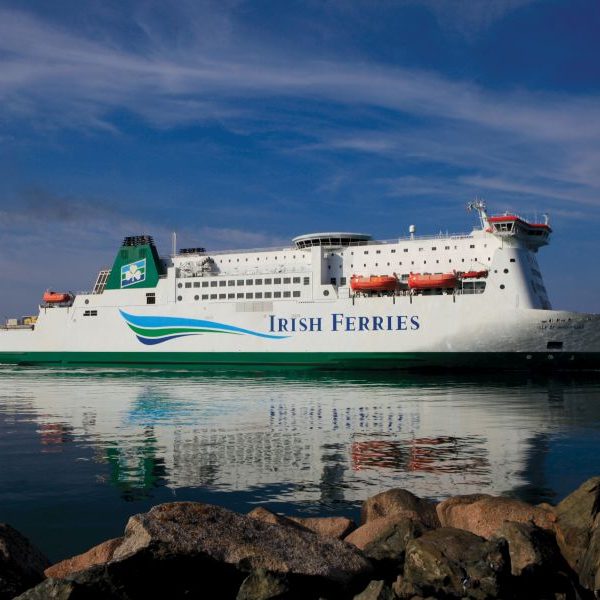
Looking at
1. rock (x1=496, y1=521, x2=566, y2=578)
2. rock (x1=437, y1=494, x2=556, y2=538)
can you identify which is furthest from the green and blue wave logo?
rock (x1=496, y1=521, x2=566, y2=578)

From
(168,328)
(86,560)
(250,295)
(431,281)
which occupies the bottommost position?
(86,560)

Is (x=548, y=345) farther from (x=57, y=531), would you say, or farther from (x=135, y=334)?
(x=57, y=531)

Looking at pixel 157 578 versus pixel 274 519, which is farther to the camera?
pixel 274 519

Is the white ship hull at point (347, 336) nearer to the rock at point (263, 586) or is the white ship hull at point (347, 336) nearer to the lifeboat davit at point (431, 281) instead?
the lifeboat davit at point (431, 281)

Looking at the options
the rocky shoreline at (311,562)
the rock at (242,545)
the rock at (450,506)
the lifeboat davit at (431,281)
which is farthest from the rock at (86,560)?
the lifeboat davit at (431,281)

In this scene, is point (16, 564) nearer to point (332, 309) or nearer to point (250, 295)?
point (332, 309)

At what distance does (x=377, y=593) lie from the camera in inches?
172

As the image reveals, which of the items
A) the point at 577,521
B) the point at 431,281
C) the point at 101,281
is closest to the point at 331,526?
the point at 577,521

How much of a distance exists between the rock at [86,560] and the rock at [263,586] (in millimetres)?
1373

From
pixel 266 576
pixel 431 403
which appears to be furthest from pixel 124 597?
pixel 431 403

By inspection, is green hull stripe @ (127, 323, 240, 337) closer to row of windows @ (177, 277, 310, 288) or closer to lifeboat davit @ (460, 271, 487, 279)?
row of windows @ (177, 277, 310, 288)

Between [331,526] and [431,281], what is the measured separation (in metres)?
24.2

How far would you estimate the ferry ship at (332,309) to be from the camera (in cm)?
2811

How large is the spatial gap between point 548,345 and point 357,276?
9227 millimetres
